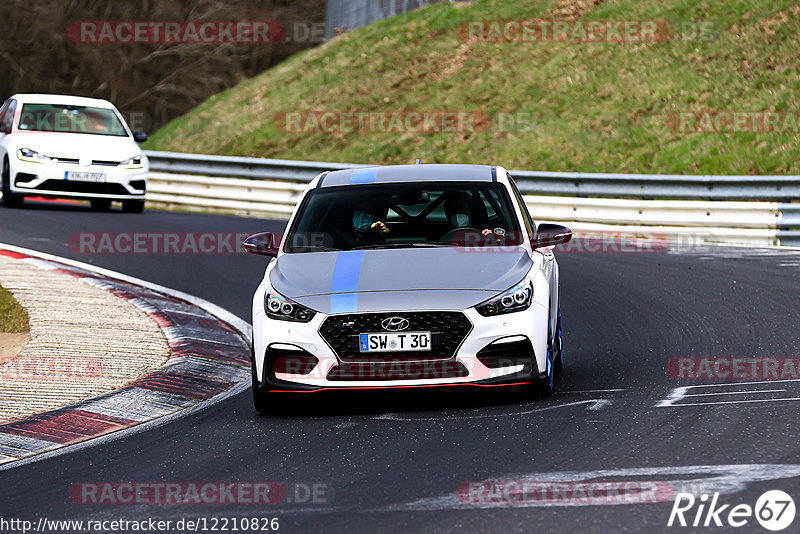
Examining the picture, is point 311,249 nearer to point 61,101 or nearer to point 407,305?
point 407,305

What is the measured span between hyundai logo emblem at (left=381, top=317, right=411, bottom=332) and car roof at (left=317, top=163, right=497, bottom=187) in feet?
5.83

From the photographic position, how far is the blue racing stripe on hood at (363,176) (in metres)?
9.48

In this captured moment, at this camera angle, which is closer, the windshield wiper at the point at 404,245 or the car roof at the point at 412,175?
the windshield wiper at the point at 404,245

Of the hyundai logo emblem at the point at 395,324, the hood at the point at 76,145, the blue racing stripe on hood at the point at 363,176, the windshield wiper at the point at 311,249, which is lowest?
the hyundai logo emblem at the point at 395,324

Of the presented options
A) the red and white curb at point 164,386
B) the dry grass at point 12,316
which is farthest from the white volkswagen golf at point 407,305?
the dry grass at point 12,316

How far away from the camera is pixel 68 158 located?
20891 millimetres

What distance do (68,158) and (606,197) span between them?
8465 millimetres

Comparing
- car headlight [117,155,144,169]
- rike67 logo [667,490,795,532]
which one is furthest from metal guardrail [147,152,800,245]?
rike67 logo [667,490,795,532]

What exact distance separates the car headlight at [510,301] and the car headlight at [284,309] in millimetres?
1023

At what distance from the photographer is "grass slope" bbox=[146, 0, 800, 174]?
2561cm

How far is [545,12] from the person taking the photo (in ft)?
106

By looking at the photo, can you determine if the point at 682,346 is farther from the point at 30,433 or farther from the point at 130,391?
the point at 30,433

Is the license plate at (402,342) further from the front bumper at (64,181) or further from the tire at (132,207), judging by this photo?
the tire at (132,207)

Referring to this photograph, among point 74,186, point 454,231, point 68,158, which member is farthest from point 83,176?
point 454,231
